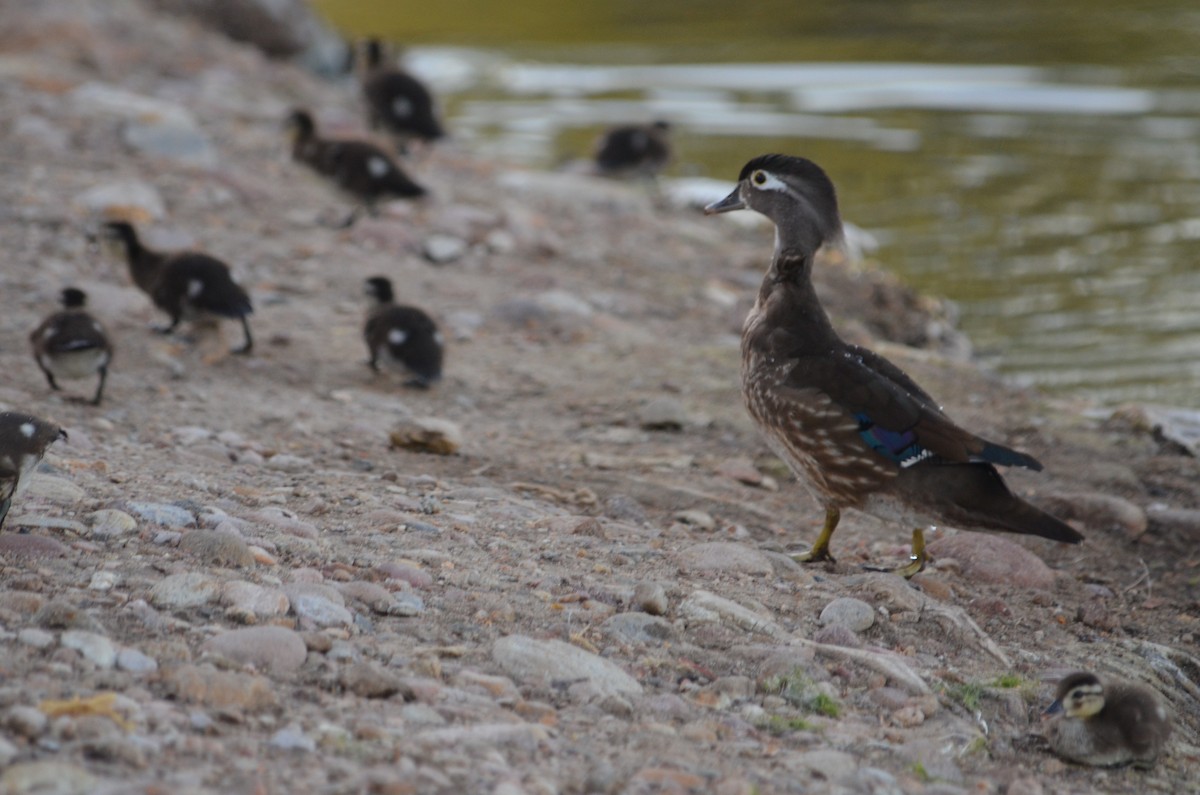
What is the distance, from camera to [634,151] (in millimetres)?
13164

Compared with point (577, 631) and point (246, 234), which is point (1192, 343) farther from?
point (577, 631)

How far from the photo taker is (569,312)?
9.15 m

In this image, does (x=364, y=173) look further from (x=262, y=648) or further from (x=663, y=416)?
(x=262, y=648)

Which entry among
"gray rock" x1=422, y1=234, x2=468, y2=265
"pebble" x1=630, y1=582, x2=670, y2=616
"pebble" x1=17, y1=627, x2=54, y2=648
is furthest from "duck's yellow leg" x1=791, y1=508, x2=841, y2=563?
"gray rock" x1=422, y1=234, x2=468, y2=265

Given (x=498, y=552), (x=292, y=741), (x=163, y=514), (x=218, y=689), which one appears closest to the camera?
(x=292, y=741)

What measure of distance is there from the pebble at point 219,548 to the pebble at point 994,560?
269 cm

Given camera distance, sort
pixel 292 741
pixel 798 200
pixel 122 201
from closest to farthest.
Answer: pixel 292 741
pixel 798 200
pixel 122 201

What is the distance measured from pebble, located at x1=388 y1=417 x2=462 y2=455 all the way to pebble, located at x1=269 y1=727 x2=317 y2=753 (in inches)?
121

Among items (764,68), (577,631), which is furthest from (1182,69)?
(577,631)

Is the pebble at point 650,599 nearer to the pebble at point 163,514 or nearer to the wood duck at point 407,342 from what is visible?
the pebble at point 163,514

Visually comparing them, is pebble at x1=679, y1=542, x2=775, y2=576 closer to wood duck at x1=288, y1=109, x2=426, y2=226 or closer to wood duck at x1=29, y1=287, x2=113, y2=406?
wood duck at x1=29, y1=287, x2=113, y2=406

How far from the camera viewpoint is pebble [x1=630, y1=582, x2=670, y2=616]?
468cm

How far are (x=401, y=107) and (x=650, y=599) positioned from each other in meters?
8.84

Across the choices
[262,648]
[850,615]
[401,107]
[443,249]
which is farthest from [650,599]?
[401,107]
